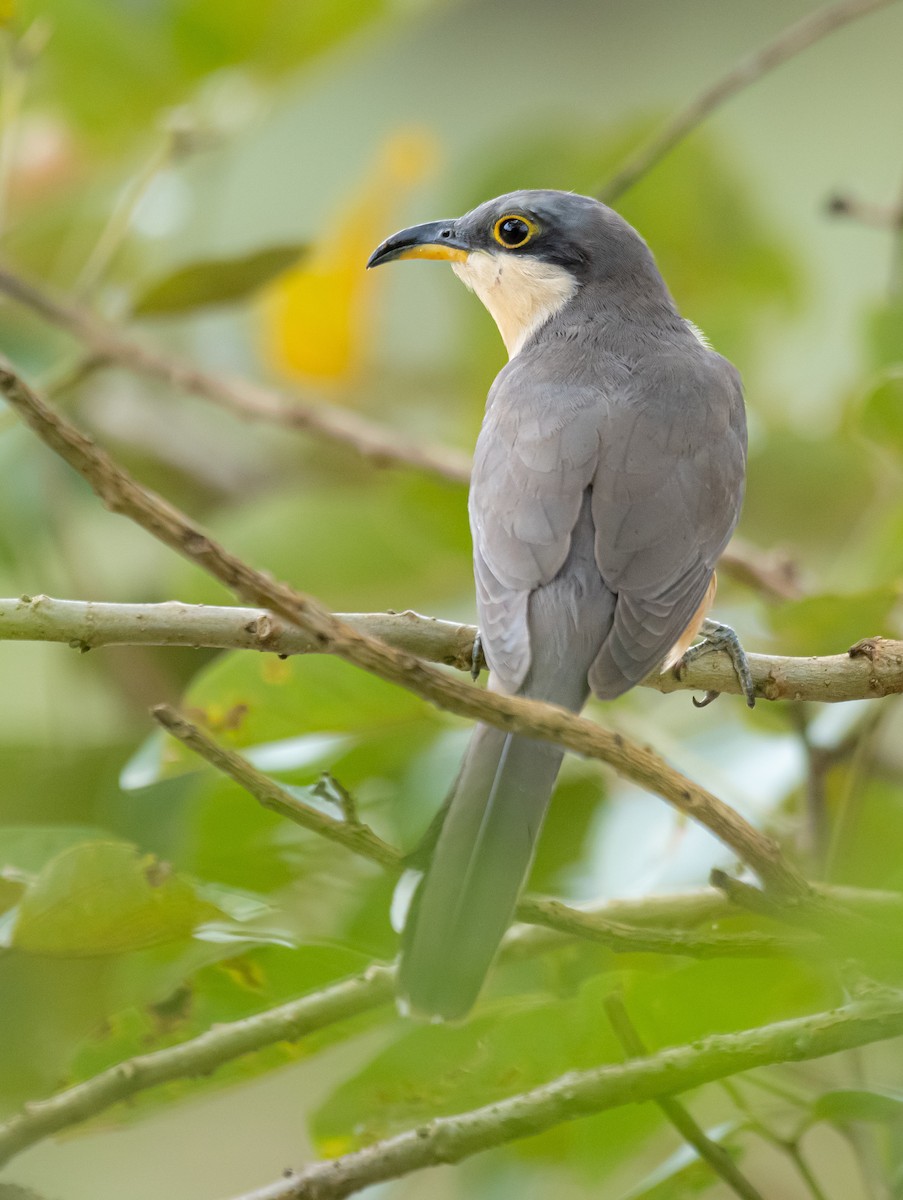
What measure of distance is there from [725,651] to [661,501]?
0.24 m

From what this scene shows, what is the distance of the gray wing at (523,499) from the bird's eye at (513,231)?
0.43 metres

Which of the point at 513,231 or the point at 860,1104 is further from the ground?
the point at 513,231

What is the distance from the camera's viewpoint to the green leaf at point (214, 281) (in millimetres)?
2459

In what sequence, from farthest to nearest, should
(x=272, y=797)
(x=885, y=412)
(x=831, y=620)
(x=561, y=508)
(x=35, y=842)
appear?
1. (x=885, y=412)
2. (x=831, y=620)
3. (x=561, y=508)
4. (x=35, y=842)
5. (x=272, y=797)

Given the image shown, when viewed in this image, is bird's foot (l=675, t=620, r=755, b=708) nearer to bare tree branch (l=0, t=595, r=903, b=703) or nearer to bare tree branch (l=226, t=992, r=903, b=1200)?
bare tree branch (l=0, t=595, r=903, b=703)

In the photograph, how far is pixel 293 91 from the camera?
348 centimetres

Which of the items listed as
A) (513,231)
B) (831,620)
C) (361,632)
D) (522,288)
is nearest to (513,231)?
(513,231)

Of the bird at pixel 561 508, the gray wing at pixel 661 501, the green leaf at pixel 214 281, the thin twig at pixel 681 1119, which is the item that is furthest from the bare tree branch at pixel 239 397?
the thin twig at pixel 681 1119

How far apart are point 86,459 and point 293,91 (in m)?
2.74

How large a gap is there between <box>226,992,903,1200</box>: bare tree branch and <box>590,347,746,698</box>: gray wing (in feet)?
1.50

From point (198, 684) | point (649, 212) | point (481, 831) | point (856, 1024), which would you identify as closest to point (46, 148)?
point (649, 212)

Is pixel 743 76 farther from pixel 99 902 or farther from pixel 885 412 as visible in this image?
pixel 99 902

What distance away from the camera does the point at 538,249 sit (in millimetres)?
2469

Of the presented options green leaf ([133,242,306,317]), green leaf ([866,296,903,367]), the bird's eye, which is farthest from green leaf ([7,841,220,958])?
green leaf ([866,296,903,367])
